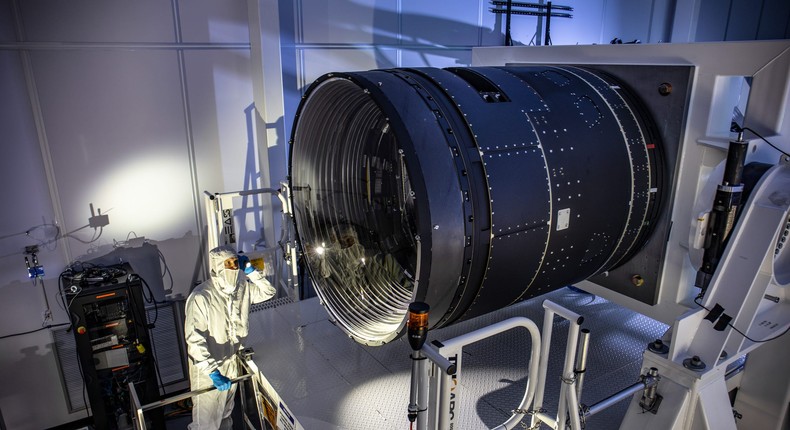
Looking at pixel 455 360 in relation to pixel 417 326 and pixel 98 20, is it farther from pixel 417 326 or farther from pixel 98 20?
pixel 98 20

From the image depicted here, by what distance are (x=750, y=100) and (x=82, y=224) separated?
5113mm

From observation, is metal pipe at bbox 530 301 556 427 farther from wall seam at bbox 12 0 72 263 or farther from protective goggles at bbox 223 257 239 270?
wall seam at bbox 12 0 72 263

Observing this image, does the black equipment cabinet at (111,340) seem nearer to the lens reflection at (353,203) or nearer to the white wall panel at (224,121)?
the white wall panel at (224,121)

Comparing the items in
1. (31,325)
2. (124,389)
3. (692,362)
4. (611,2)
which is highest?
(611,2)

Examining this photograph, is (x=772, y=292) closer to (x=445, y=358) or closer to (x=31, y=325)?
(x=445, y=358)

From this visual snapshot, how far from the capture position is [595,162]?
271cm

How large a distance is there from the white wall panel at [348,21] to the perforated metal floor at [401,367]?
294 centimetres

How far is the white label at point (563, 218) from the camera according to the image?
2529mm

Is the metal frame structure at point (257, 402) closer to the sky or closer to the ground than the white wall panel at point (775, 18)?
closer to the ground

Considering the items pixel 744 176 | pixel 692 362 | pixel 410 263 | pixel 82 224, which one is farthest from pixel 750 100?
pixel 82 224

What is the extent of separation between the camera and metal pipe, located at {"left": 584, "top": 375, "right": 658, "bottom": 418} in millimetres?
2250

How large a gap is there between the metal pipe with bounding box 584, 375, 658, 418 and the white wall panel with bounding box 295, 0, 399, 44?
14.3 ft

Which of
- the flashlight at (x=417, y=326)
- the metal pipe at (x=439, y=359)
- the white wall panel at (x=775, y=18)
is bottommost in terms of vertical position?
the metal pipe at (x=439, y=359)

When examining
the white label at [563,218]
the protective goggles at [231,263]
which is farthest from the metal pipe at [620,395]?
the protective goggles at [231,263]
